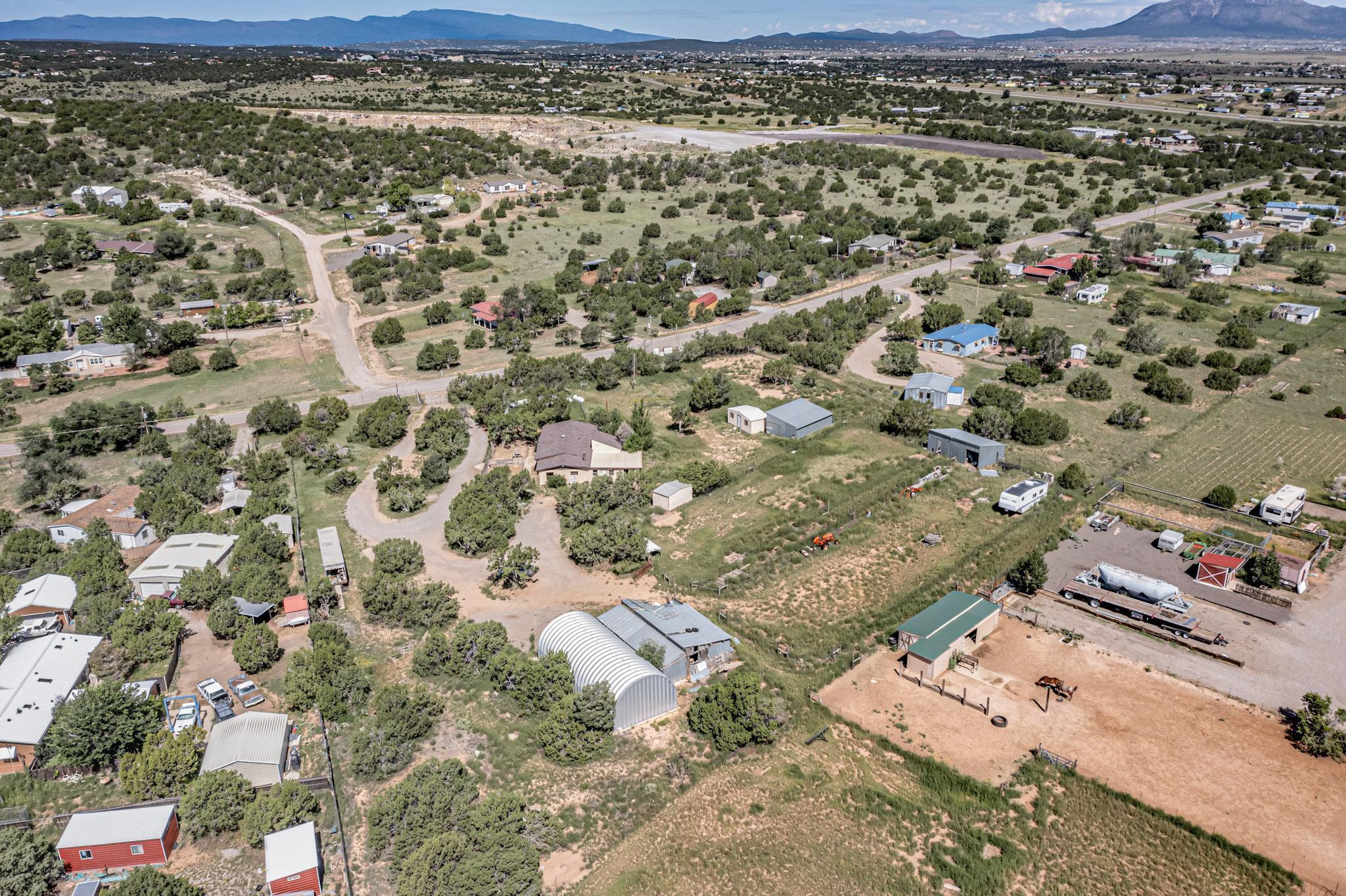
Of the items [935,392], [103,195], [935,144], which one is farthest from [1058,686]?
[935,144]

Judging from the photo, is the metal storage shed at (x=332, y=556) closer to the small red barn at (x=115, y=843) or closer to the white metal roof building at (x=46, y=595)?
the white metal roof building at (x=46, y=595)

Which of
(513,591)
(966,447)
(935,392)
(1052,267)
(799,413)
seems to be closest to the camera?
(513,591)

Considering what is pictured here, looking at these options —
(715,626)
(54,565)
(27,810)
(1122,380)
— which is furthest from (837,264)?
(27,810)

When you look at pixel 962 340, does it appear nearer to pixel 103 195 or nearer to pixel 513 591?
pixel 513 591

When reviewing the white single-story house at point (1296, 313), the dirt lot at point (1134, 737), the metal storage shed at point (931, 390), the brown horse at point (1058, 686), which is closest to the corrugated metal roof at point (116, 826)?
the dirt lot at point (1134, 737)

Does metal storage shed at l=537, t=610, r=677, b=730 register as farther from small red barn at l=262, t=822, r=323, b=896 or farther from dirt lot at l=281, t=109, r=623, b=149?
dirt lot at l=281, t=109, r=623, b=149

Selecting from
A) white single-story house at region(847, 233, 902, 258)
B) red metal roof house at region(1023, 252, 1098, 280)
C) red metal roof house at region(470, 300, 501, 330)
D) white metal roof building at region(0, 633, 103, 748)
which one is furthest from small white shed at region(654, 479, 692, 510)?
red metal roof house at region(1023, 252, 1098, 280)
